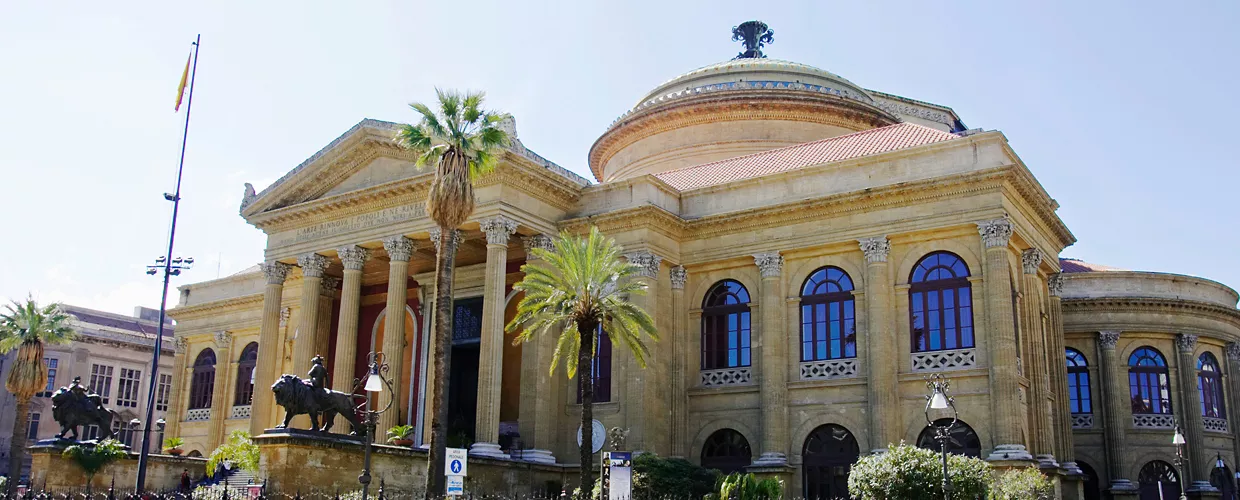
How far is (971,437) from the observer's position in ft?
97.2

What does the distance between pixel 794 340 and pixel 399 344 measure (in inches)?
485

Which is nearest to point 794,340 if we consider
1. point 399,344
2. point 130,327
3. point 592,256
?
point 592,256

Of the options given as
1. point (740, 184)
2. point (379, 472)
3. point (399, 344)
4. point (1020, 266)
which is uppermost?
point (740, 184)

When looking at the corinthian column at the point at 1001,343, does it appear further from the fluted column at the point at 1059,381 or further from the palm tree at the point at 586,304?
the palm tree at the point at 586,304

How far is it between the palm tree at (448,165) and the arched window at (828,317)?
1080 cm

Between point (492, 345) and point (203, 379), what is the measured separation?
2434cm

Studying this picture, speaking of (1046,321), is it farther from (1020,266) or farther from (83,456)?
(83,456)

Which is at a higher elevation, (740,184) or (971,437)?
(740,184)

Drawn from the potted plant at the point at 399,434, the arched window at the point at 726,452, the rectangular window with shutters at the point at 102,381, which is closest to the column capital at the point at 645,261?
the arched window at the point at 726,452

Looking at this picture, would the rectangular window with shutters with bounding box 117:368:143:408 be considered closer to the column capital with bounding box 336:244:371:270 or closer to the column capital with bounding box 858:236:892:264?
the column capital with bounding box 336:244:371:270

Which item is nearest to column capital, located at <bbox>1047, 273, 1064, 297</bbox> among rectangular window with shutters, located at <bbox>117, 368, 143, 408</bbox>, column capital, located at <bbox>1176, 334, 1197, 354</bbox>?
column capital, located at <bbox>1176, 334, 1197, 354</bbox>

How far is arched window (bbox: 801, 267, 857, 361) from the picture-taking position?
1282 inches

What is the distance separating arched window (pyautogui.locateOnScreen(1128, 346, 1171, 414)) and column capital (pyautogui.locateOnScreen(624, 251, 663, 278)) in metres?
19.2

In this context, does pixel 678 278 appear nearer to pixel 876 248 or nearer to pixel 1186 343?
pixel 876 248
